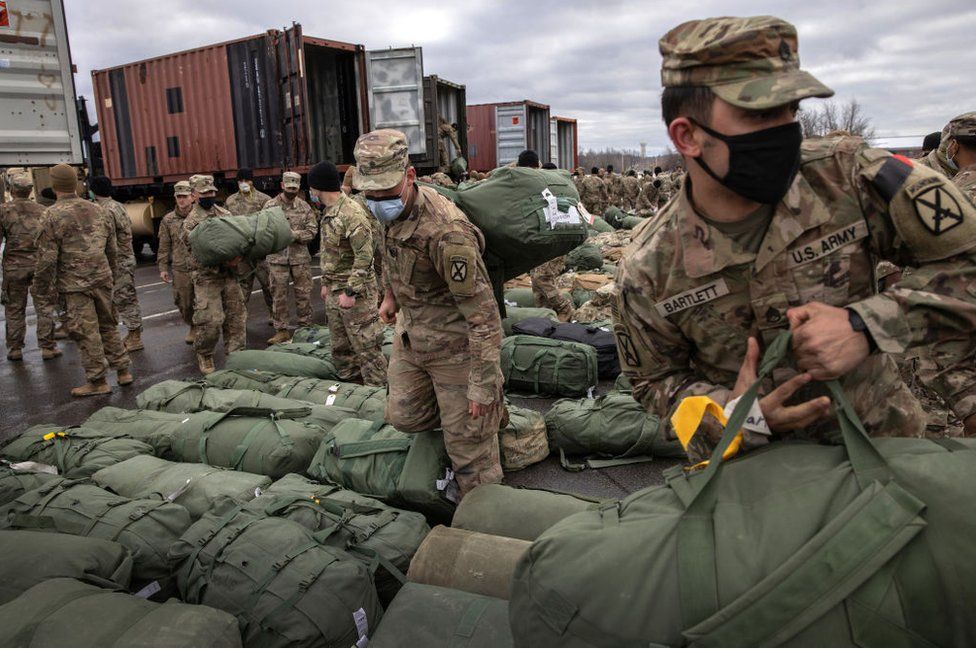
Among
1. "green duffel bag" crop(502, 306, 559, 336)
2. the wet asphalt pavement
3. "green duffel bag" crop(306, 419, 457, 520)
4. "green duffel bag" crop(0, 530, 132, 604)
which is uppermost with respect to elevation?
"green duffel bag" crop(502, 306, 559, 336)

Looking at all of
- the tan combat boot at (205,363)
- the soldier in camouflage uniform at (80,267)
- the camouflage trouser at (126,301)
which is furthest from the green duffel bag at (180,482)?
the camouflage trouser at (126,301)

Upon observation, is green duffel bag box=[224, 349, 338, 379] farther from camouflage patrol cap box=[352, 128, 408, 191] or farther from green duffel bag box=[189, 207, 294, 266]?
camouflage patrol cap box=[352, 128, 408, 191]

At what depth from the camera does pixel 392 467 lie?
3488 millimetres

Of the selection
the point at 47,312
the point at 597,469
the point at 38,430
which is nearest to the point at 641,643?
the point at 597,469

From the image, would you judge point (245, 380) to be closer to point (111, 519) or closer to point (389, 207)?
point (111, 519)

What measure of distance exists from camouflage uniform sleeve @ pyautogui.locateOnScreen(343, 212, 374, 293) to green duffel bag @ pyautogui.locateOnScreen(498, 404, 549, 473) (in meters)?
2.01

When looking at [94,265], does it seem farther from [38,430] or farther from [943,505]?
[943,505]

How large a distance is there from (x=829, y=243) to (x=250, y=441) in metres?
3.09

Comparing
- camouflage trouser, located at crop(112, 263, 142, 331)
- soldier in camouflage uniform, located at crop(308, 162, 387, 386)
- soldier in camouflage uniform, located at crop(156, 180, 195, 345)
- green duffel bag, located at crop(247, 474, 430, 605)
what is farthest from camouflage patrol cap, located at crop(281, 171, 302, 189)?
green duffel bag, located at crop(247, 474, 430, 605)

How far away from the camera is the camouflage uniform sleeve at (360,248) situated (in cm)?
559

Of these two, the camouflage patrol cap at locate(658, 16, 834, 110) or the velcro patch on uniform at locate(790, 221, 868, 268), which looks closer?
the camouflage patrol cap at locate(658, 16, 834, 110)

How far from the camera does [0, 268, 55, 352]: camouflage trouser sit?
764 centimetres

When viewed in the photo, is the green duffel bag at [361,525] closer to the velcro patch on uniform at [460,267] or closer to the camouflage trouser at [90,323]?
the velcro patch on uniform at [460,267]

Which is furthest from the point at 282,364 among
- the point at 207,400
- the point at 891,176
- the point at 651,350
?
the point at 891,176
